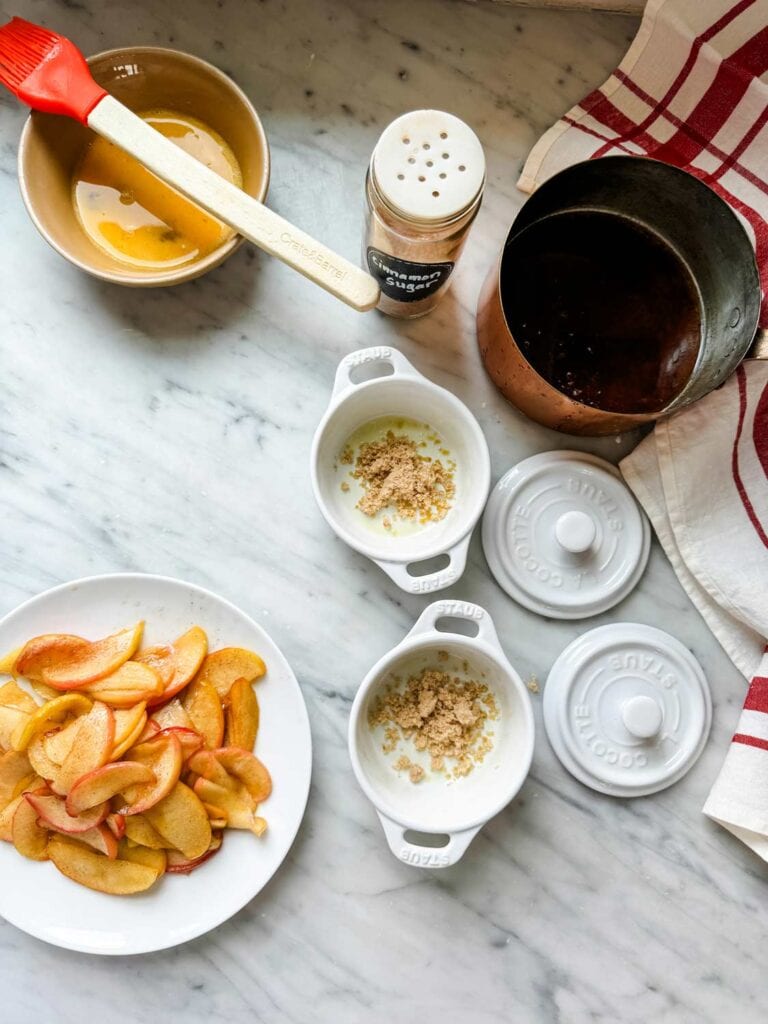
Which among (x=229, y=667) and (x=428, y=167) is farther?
(x=229, y=667)

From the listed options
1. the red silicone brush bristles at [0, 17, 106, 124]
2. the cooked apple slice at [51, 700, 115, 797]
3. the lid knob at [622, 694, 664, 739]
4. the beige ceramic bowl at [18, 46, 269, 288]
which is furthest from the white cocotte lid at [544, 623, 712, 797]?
the red silicone brush bristles at [0, 17, 106, 124]

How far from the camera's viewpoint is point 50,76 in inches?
31.9

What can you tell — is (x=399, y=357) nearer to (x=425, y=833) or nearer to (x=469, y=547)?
(x=469, y=547)

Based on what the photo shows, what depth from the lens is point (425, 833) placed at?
895mm

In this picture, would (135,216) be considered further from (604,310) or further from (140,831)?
(140,831)

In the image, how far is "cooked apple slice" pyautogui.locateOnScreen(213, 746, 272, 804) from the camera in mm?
853

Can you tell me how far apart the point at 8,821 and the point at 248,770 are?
0.23m

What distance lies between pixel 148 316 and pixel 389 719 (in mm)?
493

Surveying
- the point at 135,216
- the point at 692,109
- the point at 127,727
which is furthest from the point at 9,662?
the point at 692,109

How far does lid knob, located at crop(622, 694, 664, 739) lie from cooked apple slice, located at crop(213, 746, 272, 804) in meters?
0.37

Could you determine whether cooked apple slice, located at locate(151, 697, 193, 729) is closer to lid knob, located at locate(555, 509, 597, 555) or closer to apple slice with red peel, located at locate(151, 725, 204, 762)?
apple slice with red peel, located at locate(151, 725, 204, 762)

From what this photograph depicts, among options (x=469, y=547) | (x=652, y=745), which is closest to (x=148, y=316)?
(x=469, y=547)

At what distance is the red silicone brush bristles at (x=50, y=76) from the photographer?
807 mm

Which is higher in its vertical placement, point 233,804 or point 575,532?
point 575,532
